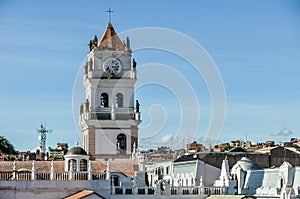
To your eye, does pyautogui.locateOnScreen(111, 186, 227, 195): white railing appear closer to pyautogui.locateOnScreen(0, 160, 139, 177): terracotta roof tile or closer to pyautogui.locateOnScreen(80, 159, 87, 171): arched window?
pyautogui.locateOnScreen(80, 159, 87, 171): arched window

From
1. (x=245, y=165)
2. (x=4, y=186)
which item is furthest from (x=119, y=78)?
(x=4, y=186)

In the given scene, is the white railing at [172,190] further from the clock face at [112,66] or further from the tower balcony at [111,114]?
the clock face at [112,66]

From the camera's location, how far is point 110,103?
98500 millimetres

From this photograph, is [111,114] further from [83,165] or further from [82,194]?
[82,194]

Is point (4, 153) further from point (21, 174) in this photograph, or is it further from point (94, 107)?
point (21, 174)

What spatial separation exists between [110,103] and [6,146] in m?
22.8

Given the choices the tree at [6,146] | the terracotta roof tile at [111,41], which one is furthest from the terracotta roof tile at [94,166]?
the tree at [6,146]

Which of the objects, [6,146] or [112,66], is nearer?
[112,66]

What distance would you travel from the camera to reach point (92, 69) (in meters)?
98.5

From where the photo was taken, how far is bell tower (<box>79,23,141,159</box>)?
9738cm

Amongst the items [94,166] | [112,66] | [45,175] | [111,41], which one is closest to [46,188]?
[45,175]

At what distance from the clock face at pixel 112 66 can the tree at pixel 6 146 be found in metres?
21.9

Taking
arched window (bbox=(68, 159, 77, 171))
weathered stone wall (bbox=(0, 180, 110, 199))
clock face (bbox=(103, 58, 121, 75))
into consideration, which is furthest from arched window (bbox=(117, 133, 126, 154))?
weathered stone wall (bbox=(0, 180, 110, 199))

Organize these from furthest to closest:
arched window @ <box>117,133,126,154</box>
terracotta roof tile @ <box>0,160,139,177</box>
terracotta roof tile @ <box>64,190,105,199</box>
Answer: arched window @ <box>117,133,126,154</box>
terracotta roof tile @ <box>0,160,139,177</box>
terracotta roof tile @ <box>64,190,105,199</box>
